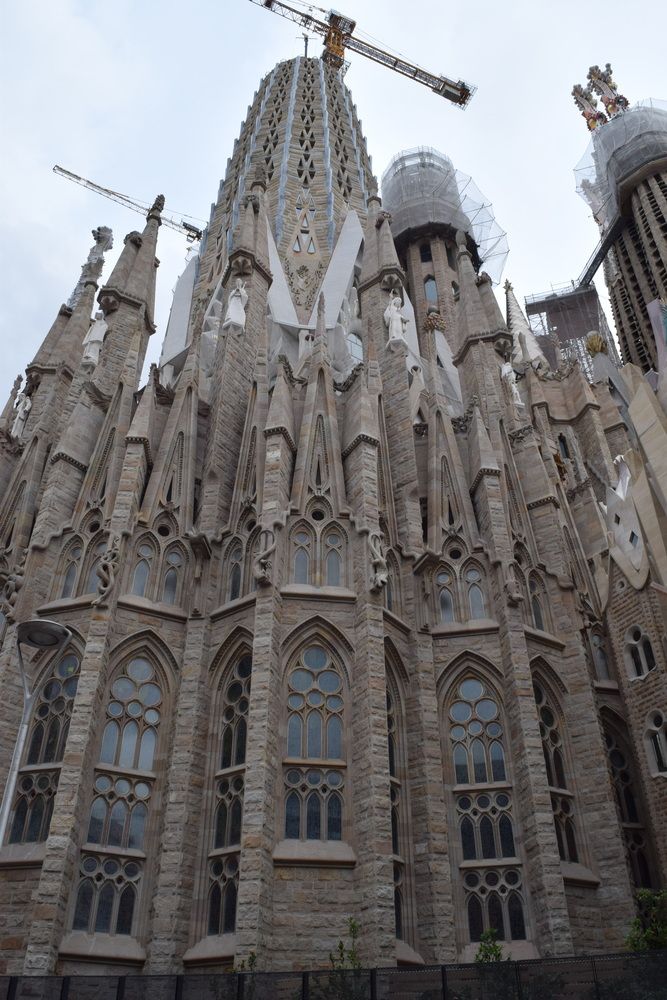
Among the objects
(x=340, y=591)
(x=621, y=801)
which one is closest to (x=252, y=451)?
(x=340, y=591)

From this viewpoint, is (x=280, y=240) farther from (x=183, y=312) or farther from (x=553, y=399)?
(x=553, y=399)

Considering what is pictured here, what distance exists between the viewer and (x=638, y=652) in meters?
18.2

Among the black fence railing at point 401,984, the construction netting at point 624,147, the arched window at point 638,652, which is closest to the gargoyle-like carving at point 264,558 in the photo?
the black fence railing at point 401,984

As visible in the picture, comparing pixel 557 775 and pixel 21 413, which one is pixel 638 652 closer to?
pixel 557 775

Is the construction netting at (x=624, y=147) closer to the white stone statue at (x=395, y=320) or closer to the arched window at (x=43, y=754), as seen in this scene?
the white stone statue at (x=395, y=320)

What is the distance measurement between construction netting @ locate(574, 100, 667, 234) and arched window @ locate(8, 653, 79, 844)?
42722 mm

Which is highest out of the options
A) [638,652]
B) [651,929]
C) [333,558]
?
[333,558]

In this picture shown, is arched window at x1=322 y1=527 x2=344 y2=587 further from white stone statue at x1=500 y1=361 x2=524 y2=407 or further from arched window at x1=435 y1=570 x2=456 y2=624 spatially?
white stone statue at x1=500 y1=361 x2=524 y2=407

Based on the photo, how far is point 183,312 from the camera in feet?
100

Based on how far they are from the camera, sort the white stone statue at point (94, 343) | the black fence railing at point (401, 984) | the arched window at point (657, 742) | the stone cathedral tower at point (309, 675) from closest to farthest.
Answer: the black fence railing at point (401, 984) < the stone cathedral tower at point (309, 675) < the arched window at point (657, 742) < the white stone statue at point (94, 343)

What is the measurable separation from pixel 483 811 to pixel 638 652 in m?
5.36

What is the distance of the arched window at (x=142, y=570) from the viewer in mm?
16641

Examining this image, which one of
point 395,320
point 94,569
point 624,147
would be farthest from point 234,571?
point 624,147

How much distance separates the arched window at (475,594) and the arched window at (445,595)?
341mm
